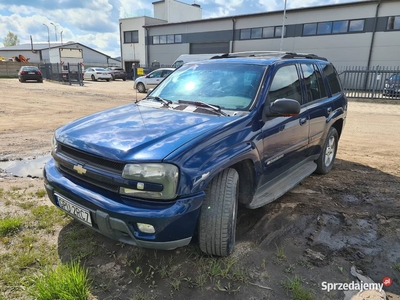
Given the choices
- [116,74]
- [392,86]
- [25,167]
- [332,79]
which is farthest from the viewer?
[116,74]

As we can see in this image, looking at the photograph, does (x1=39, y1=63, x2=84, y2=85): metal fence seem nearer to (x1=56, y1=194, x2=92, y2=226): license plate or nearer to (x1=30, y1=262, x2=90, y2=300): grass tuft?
(x1=56, y1=194, x2=92, y2=226): license plate

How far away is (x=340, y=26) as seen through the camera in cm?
2386

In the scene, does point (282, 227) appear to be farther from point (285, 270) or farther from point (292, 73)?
point (292, 73)

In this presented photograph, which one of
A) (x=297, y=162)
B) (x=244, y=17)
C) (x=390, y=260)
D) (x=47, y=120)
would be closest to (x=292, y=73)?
(x=297, y=162)

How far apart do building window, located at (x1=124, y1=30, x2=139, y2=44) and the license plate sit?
3914 centimetres

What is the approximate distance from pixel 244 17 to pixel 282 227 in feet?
94.7

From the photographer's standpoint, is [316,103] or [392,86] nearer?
[316,103]

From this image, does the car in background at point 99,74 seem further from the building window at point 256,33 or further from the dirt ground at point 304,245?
the dirt ground at point 304,245

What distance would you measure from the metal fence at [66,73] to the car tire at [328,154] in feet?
82.3

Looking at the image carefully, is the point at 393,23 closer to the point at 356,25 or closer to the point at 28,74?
the point at 356,25

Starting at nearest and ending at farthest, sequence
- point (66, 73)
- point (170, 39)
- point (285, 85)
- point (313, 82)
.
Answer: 1. point (285, 85)
2. point (313, 82)
3. point (66, 73)
4. point (170, 39)

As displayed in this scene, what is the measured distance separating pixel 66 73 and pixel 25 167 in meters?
25.3

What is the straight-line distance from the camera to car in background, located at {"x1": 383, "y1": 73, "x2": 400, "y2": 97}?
16422 millimetres

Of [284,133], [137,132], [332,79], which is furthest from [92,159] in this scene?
[332,79]
